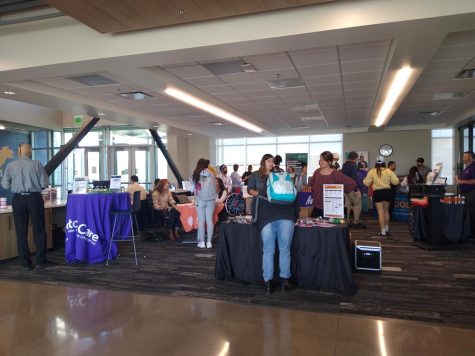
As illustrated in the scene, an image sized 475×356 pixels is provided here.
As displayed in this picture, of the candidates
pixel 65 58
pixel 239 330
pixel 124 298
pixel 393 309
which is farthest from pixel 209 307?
pixel 65 58

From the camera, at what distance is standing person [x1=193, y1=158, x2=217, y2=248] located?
594 cm

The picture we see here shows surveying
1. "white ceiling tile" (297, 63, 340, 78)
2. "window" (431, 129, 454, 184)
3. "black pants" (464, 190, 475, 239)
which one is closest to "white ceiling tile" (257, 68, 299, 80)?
"white ceiling tile" (297, 63, 340, 78)

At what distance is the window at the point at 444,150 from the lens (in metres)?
13.1

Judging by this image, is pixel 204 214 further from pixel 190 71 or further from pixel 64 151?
pixel 64 151

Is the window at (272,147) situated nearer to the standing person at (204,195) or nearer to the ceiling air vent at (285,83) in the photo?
the ceiling air vent at (285,83)

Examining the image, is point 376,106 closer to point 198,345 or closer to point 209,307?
point 209,307

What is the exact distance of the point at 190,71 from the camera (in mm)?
5961

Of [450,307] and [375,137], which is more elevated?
[375,137]

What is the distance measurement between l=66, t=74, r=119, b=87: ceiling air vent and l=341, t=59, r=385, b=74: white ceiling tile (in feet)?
13.0

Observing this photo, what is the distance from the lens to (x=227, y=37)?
4.23 metres

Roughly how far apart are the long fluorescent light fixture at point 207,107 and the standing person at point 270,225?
3838mm

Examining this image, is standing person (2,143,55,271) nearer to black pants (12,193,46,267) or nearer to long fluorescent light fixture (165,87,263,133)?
black pants (12,193,46,267)

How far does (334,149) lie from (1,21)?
39.8 feet

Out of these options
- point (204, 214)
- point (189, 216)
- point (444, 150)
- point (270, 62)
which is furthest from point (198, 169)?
point (444, 150)
